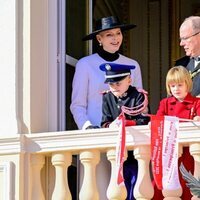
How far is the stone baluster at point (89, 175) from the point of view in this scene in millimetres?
5797

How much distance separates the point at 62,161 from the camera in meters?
5.90

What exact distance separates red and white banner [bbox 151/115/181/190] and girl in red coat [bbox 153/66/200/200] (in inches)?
5.7

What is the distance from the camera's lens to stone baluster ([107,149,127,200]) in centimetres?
570

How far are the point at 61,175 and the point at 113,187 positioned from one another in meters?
0.38

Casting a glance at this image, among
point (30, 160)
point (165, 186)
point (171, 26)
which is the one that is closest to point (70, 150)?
point (30, 160)

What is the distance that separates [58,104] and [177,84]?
101cm

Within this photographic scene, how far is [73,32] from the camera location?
21.5 ft

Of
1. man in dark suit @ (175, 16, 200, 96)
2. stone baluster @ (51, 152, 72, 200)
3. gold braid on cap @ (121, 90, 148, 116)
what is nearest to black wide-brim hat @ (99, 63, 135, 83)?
gold braid on cap @ (121, 90, 148, 116)

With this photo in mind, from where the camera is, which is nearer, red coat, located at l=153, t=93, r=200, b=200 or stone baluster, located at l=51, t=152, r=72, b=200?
red coat, located at l=153, t=93, r=200, b=200

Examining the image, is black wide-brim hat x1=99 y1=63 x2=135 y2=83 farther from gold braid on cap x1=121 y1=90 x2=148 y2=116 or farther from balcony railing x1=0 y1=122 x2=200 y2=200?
balcony railing x1=0 y1=122 x2=200 y2=200

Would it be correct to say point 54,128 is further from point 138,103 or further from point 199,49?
point 199,49

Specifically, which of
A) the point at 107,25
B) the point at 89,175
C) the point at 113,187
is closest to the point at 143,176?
the point at 113,187

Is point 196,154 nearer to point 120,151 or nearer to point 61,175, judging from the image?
point 120,151

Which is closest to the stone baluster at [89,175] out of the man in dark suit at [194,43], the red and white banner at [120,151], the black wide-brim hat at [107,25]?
the red and white banner at [120,151]
